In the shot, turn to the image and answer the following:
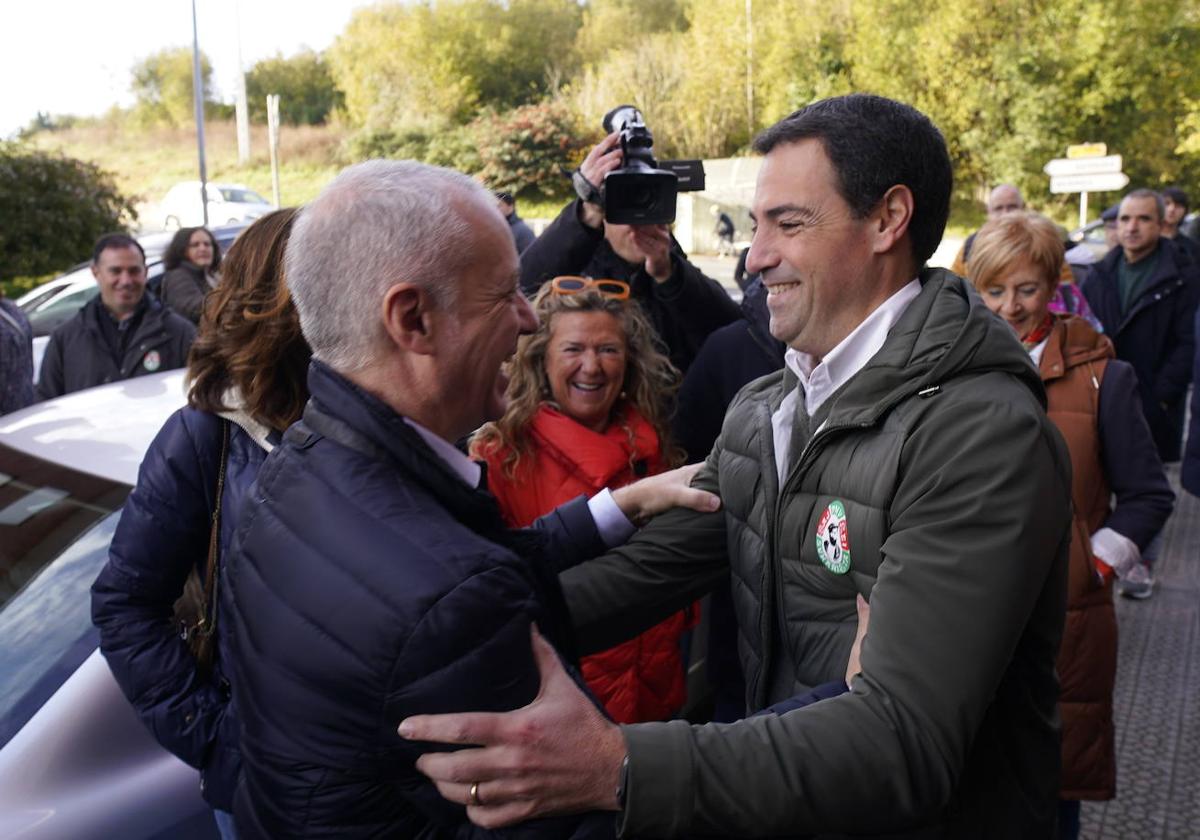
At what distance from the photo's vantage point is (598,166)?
3.49m

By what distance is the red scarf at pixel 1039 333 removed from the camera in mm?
3355

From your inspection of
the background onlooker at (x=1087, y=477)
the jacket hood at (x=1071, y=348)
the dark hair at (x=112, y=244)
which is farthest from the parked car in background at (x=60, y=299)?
the jacket hood at (x=1071, y=348)

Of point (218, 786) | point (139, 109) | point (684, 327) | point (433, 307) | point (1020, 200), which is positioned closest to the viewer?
point (433, 307)

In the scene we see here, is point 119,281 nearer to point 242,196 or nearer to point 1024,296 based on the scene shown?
point 1024,296

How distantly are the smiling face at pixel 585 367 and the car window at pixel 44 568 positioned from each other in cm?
125

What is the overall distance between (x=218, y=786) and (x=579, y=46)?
172 feet

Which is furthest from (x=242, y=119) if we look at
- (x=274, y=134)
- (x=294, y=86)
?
(x=274, y=134)

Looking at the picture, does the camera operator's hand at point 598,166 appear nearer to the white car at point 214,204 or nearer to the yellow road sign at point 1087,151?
the yellow road sign at point 1087,151

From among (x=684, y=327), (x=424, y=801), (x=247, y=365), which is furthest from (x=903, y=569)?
(x=684, y=327)

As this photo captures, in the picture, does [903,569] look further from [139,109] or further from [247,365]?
[139,109]

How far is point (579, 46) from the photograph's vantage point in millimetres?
51281

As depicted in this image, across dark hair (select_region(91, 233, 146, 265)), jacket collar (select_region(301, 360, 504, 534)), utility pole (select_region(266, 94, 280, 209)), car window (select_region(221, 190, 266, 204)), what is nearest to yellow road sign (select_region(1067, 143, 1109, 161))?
dark hair (select_region(91, 233, 146, 265))

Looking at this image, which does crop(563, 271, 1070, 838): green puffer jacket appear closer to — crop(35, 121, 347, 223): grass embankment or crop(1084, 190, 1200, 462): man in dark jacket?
crop(1084, 190, 1200, 462): man in dark jacket

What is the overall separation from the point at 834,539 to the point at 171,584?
4.41 ft
